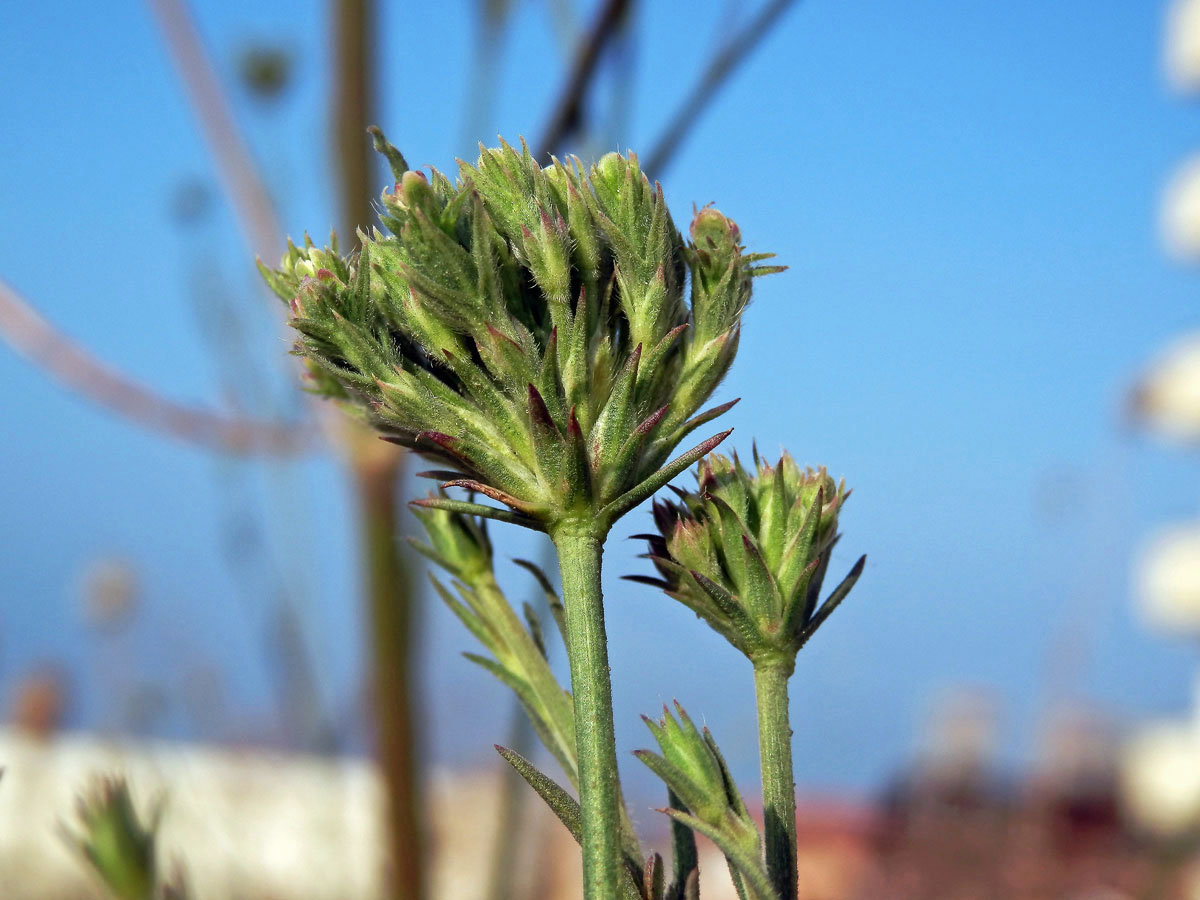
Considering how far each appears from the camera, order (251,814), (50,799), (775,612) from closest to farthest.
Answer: (775,612) → (50,799) → (251,814)

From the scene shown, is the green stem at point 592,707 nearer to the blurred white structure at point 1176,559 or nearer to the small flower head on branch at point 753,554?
the small flower head on branch at point 753,554

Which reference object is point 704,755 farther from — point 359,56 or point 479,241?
point 359,56

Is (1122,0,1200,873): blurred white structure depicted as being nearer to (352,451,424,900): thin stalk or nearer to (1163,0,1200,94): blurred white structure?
(1163,0,1200,94): blurred white structure

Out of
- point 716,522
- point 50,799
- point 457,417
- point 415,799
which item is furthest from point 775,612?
point 50,799

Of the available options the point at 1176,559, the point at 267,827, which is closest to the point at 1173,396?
the point at 1176,559

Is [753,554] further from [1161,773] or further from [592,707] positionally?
[1161,773]

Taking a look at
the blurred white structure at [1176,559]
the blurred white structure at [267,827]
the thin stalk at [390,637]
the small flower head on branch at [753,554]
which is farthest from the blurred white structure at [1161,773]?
the small flower head on branch at [753,554]
